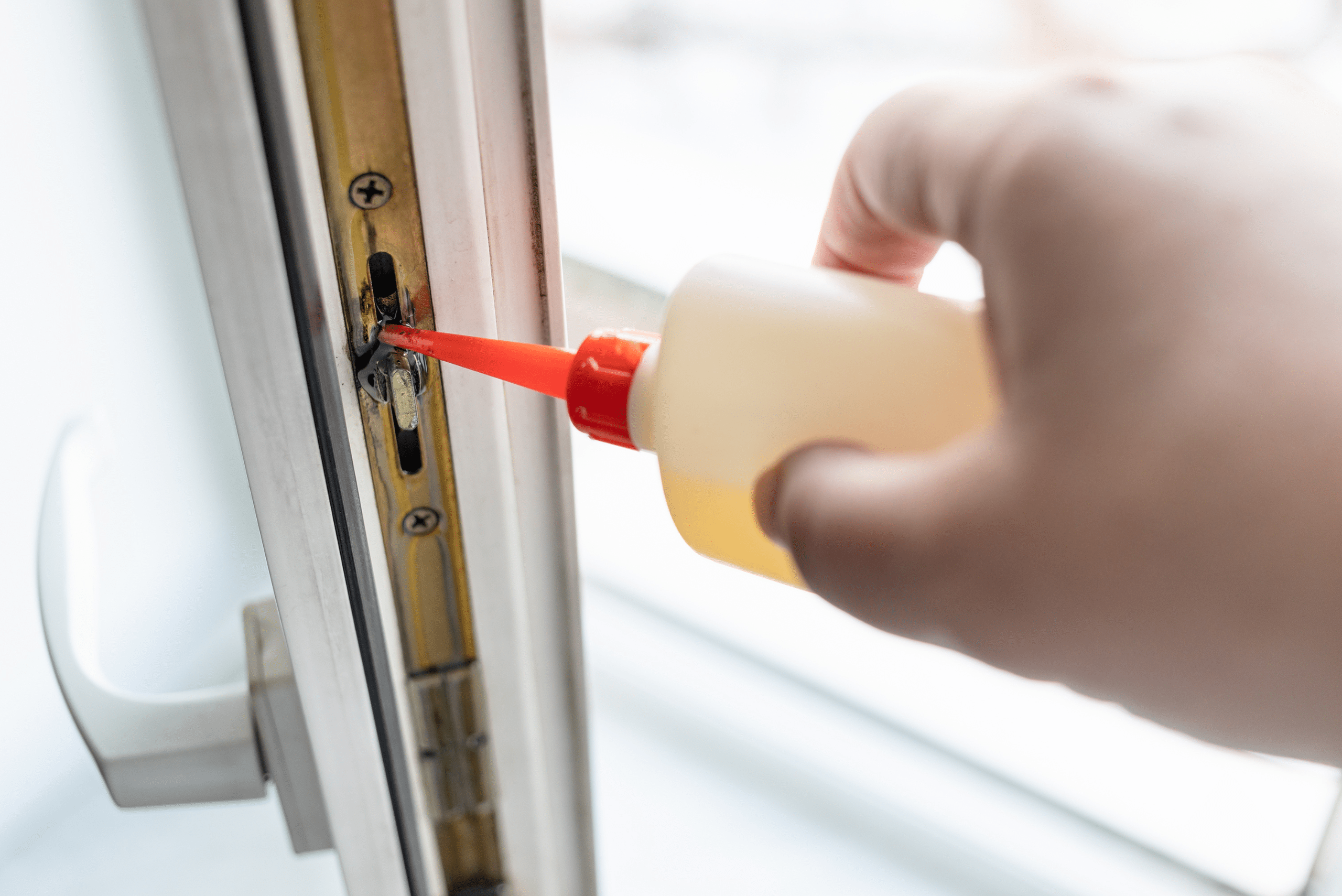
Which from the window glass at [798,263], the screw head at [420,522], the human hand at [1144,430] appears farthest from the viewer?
the window glass at [798,263]

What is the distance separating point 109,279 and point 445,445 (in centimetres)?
15

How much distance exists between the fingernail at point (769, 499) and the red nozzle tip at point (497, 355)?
7cm

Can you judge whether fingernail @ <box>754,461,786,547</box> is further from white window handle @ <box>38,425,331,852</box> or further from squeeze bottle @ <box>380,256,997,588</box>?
white window handle @ <box>38,425,331,852</box>

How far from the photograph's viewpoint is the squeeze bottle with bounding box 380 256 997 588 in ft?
0.81

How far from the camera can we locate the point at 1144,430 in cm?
19

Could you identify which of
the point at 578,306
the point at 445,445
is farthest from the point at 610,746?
the point at 445,445

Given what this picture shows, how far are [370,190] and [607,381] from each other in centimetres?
8

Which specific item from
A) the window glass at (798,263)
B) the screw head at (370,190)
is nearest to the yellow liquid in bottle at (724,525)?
the screw head at (370,190)

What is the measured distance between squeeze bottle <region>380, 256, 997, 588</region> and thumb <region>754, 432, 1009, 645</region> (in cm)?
2

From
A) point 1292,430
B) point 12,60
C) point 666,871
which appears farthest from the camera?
point 666,871

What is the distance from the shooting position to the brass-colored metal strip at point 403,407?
0.76 ft

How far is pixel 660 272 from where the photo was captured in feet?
2.15

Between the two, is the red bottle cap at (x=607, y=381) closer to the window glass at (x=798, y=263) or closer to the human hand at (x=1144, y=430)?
the human hand at (x=1144, y=430)

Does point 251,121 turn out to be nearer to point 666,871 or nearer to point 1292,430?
point 1292,430
